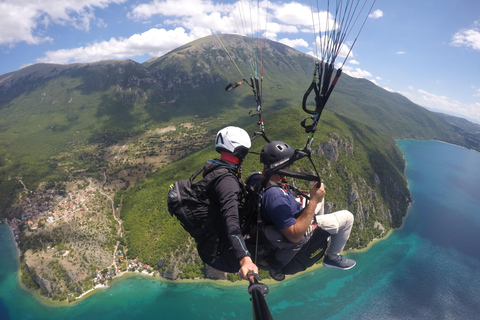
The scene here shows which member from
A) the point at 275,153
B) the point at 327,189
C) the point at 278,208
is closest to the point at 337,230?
the point at 278,208

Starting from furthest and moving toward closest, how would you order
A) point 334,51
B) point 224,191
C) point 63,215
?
point 63,215
point 334,51
point 224,191

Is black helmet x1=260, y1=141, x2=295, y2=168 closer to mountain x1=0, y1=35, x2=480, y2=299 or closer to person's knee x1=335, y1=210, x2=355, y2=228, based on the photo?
person's knee x1=335, y1=210, x2=355, y2=228

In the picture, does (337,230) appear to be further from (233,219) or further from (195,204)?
(195,204)

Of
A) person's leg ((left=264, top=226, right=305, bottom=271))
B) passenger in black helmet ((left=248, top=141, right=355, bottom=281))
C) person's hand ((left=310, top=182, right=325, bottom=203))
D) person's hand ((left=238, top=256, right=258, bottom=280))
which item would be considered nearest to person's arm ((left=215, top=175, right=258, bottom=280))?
person's hand ((left=238, top=256, right=258, bottom=280))

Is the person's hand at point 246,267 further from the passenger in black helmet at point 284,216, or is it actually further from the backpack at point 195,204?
the backpack at point 195,204

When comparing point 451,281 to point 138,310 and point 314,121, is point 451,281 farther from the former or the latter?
point 314,121

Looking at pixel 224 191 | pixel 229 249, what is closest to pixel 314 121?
pixel 224 191

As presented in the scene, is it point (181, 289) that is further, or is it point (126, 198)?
point (126, 198)
